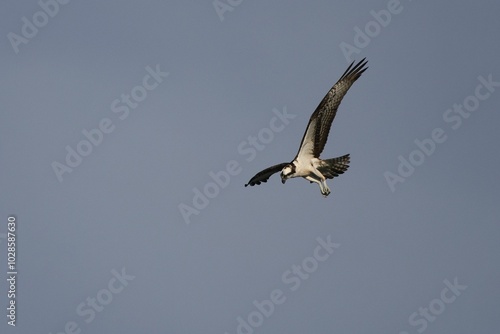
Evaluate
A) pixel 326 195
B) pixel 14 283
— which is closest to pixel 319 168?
pixel 326 195

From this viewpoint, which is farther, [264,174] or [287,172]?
[264,174]

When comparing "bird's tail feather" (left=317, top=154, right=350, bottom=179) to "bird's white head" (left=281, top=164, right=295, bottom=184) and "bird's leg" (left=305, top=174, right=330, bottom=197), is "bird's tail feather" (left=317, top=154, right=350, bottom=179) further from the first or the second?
"bird's white head" (left=281, top=164, right=295, bottom=184)

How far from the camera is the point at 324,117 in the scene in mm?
27078

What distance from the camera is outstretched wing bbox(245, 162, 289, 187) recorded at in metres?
28.1

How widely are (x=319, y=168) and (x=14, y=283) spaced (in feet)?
29.5

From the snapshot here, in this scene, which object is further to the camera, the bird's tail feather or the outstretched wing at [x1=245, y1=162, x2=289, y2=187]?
the outstretched wing at [x1=245, y1=162, x2=289, y2=187]

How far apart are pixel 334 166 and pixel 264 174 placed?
1.77 metres

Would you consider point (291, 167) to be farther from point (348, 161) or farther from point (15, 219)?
point (15, 219)

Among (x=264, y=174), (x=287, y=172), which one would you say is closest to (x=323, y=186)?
(x=287, y=172)

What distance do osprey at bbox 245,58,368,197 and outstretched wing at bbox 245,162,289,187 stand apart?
1.41ft

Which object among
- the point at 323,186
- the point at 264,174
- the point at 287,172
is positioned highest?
the point at 264,174

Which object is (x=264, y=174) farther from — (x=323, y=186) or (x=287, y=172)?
(x=323, y=186)

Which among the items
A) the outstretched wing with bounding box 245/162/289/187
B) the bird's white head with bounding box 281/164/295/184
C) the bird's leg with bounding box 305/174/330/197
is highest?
the outstretched wing with bounding box 245/162/289/187

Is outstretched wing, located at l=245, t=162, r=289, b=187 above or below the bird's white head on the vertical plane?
above
